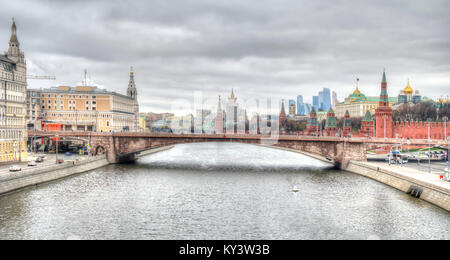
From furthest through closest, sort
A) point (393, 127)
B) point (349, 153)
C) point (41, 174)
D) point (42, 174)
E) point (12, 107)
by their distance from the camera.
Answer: point (393, 127) < point (349, 153) < point (12, 107) < point (42, 174) < point (41, 174)

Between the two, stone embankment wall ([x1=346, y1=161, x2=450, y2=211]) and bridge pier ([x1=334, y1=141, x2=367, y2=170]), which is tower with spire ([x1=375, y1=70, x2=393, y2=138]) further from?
stone embankment wall ([x1=346, y1=161, x2=450, y2=211])

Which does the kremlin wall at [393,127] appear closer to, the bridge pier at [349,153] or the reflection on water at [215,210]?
the bridge pier at [349,153]

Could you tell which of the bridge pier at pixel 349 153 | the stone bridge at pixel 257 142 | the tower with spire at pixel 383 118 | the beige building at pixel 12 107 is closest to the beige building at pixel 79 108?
the stone bridge at pixel 257 142

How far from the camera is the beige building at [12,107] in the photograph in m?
77.7

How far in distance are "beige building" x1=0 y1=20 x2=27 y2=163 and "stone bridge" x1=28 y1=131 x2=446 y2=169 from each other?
72.6ft

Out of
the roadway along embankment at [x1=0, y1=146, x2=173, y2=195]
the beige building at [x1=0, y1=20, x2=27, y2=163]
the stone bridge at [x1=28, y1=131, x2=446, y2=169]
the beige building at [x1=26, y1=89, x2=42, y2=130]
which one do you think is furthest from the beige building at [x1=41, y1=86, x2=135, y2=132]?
the beige building at [x1=0, y1=20, x2=27, y2=163]

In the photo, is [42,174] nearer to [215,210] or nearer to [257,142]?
[215,210]

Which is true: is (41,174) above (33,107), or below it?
below

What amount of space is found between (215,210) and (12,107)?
51853mm

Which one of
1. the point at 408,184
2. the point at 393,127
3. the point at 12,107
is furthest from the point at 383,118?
the point at 12,107

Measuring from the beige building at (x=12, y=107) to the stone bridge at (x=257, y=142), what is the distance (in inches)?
871

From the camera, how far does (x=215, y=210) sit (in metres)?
50.9

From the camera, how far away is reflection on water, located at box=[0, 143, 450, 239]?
137 ft

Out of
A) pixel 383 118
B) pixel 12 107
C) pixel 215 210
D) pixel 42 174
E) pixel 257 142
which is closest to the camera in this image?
pixel 215 210
